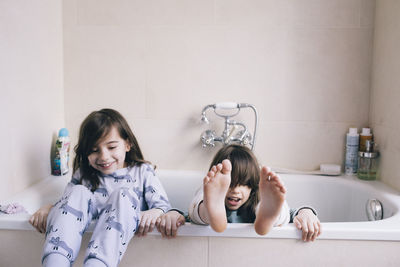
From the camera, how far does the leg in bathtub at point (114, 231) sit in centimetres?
97

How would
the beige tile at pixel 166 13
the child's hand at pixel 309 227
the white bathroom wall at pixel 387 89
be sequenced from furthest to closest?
the beige tile at pixel 166 13
the white bathroom wall at pixel 387 89
the child's hand at pixel 309 227

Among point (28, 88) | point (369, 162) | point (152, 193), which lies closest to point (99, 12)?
point (28, 88)

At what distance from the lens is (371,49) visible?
1696 mm

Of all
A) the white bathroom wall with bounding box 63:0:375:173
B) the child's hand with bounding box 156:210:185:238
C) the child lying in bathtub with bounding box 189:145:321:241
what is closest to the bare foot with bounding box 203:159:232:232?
the child lying in bathtub with bounding box 189:145:321:241

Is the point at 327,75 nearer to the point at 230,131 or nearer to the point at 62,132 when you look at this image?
the point at 230,131

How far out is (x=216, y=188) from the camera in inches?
37.9

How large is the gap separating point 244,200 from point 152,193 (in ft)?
1.13

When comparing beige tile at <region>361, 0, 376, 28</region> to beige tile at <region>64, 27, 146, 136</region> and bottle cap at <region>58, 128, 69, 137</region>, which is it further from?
bottle cap at <region>58, 128, 69, 137</region>

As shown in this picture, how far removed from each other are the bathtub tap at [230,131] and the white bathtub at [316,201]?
175 millimetres

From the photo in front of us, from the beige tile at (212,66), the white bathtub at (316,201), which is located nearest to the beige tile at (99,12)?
the beige tile at (212,66)

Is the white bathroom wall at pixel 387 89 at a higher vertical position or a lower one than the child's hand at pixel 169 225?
higher

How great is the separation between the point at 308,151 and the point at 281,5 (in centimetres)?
69

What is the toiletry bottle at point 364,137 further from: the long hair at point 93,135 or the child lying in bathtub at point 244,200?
the long hair at point 93,135

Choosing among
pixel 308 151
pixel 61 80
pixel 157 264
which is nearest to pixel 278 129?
pixel 308 151
